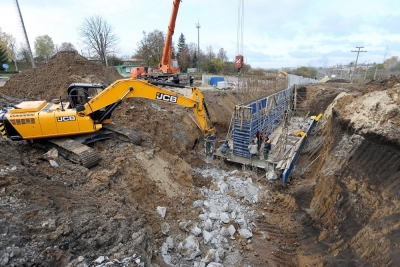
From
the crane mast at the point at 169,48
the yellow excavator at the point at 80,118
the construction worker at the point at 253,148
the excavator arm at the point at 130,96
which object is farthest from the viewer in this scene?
the crane mast at the point at 169,48

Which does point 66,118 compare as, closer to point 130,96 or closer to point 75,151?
point 75,151

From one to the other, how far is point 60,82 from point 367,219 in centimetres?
1557

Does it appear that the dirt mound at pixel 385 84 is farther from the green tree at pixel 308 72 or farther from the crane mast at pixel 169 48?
the green tree at pixel 308 72

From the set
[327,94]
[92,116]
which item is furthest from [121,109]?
[327,94]

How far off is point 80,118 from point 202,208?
4678 millimetres

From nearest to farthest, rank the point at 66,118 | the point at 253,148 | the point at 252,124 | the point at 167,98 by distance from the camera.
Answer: the point at 66,118, the point at 167,98, the point at 253,148, the point at 252,124

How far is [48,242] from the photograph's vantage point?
379 centimetres

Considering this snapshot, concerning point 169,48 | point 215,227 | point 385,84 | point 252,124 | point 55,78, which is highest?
point 169,48

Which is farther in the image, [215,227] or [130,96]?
[130,96]

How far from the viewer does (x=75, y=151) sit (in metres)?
6.70

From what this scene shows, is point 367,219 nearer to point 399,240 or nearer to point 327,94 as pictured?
point 399,240

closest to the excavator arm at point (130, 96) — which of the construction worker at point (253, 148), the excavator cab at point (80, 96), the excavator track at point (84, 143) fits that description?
the excavator cab at point (80, 96)

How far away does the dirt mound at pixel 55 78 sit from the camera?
45.0 feet

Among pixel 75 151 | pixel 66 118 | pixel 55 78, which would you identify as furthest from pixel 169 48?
pixel 75 151
